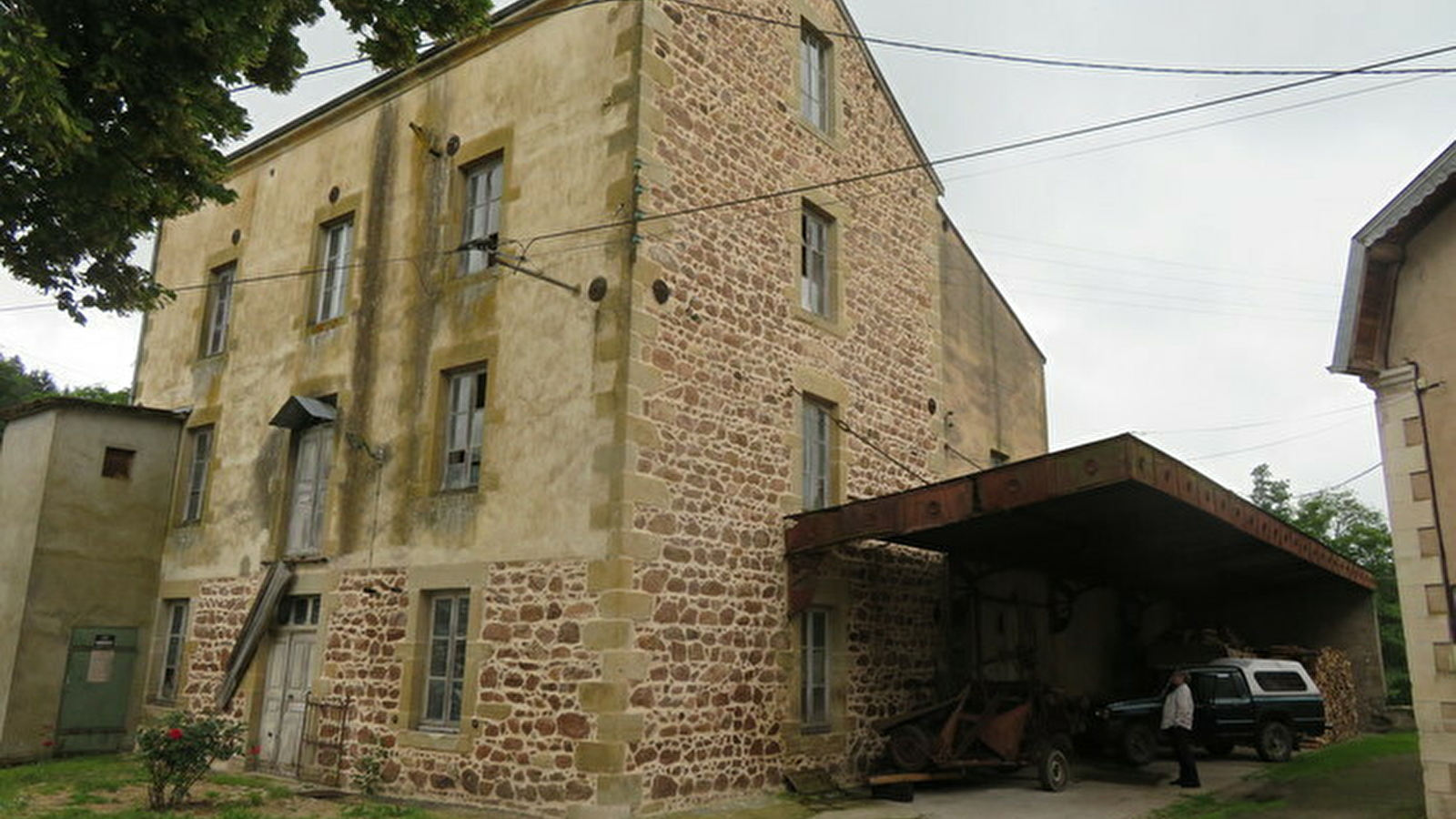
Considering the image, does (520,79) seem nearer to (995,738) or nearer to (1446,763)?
(995,738)

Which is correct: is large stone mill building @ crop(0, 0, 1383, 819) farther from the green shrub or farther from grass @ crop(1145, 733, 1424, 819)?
grass @ crop(1145, 733, 1424, 819)

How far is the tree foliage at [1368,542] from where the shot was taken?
28234mm

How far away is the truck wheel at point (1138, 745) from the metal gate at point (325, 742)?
33.7 ft

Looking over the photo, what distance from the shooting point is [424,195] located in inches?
512

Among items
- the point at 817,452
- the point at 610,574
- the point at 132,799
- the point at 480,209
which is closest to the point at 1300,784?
the point at 817,452

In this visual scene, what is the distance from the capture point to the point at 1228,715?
48.2 ft

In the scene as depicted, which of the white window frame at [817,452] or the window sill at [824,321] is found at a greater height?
the window sill at [824,321]

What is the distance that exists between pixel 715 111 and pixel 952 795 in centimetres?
817

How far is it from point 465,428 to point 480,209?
278 centimetres

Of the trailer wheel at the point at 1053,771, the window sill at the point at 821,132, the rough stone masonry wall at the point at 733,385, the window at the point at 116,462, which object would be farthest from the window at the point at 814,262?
the window at the point at 116,462

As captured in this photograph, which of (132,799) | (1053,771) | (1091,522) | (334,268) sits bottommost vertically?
(132,799)

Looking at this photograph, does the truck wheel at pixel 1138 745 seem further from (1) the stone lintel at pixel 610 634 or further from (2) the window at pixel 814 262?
(1) the stone lintel at pixel 610 634

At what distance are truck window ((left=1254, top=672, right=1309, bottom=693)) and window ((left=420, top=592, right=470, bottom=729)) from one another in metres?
11.6

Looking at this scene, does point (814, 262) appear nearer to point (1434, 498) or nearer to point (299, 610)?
point (1434, 498)
